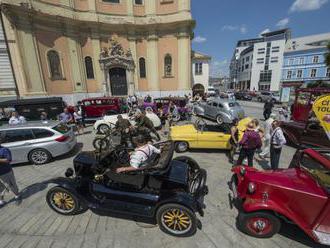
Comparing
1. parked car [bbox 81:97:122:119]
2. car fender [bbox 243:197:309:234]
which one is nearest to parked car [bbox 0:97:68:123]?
parked car [bbox 81:97:122:119]

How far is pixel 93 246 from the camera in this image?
→ 2990mm

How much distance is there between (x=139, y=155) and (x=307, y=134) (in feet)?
23.8

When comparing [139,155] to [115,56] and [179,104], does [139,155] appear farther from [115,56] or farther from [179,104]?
[115,56]

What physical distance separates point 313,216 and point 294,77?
52169 mm

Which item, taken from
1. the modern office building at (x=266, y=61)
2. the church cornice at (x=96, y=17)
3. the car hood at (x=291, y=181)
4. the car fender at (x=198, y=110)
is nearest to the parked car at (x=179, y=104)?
the car fender at (x=198, y=110)

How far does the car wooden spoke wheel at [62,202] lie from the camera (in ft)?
11.9

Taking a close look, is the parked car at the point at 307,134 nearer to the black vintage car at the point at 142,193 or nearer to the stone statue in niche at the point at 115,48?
the black vintage car at the point at 142,193

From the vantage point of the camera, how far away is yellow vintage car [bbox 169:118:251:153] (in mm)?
6652

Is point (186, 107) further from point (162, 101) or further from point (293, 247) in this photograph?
point (293, 247)

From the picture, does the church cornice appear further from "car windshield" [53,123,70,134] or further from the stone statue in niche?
"car windshield" [53,123,70,134]

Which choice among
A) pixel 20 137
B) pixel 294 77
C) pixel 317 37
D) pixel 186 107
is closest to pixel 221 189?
pixel 20 137

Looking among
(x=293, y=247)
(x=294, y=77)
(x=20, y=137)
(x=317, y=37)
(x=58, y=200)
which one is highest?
(x=317, y=37)

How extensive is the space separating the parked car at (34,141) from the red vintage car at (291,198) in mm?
6245

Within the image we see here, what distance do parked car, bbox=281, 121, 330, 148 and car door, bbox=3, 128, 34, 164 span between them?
10.5 m
